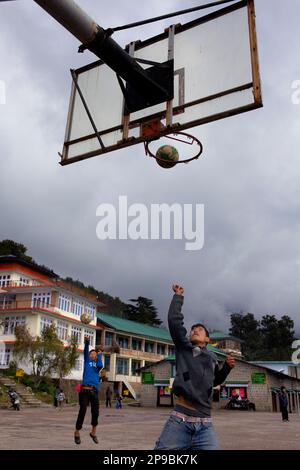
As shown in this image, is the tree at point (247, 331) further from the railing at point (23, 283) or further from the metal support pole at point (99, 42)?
the metal support pole at point (99, 42)

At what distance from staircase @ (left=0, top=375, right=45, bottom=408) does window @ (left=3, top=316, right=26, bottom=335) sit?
6.99 metres

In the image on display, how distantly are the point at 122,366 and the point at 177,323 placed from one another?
55.8m

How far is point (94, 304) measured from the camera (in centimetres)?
5619

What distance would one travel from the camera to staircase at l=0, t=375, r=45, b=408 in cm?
3460

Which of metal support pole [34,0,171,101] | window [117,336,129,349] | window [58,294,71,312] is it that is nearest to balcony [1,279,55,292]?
window [58,294,71,312]

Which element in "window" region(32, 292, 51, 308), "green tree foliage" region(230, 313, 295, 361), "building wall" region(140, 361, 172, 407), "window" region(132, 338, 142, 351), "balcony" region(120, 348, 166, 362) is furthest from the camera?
"green tree foliage" region(230, 313, 295, 361)

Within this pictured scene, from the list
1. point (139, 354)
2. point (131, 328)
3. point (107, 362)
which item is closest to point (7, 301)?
point (107, 362)

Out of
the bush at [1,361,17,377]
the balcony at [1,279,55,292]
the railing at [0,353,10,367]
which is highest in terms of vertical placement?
the balcony at [1,279,55,292]

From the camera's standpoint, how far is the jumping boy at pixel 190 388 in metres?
5.04

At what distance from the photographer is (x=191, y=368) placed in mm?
5305

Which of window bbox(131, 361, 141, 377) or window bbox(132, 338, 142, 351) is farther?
window bbox(132, 338, 142, 351)

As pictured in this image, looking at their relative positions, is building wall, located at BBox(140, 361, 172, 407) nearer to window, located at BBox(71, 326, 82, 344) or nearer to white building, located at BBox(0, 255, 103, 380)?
white building, located at BBox(0, 255, 103, 380)

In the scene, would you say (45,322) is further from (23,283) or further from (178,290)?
(178,290)

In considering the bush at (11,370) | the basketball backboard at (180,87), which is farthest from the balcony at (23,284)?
the basketball backboard at (180,87)
